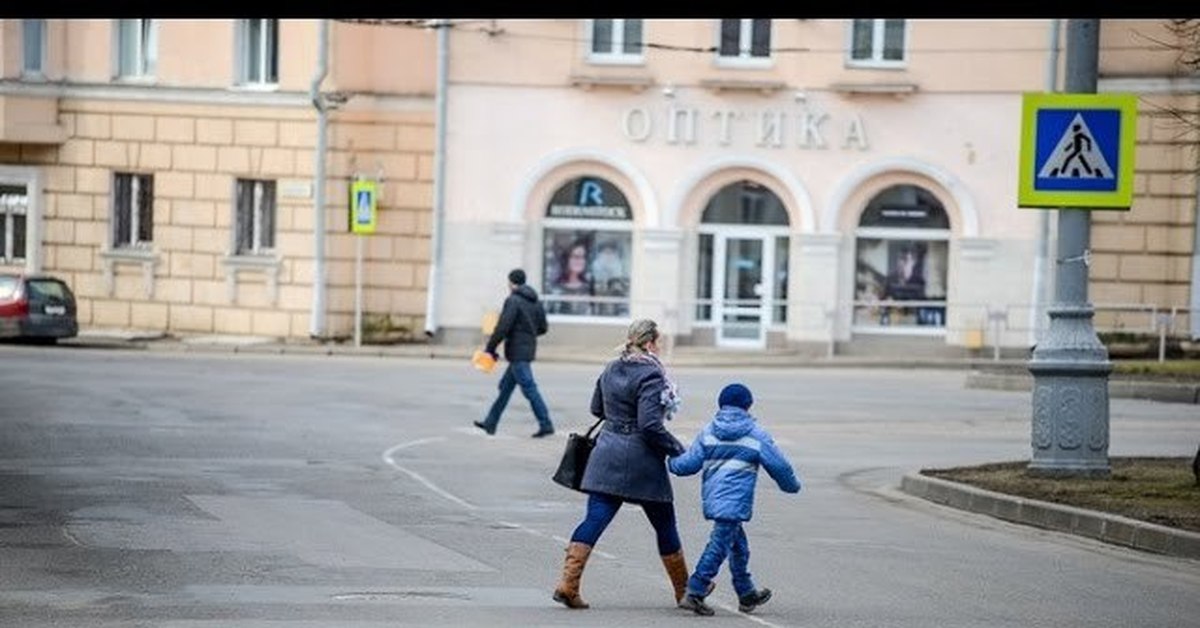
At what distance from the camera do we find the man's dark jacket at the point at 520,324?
28016 millimetres

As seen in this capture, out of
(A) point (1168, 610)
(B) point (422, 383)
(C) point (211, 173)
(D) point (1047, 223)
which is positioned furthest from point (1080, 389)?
(C) point (211, 173)

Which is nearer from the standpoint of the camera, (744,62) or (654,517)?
(654,517)

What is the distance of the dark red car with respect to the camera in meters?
46.0

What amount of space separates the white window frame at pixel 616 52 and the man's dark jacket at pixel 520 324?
19.7m

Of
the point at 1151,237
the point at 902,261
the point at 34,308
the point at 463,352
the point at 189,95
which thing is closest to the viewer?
the point at 1151,237

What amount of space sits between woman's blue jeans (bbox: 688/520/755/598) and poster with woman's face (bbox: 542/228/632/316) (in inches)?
1317

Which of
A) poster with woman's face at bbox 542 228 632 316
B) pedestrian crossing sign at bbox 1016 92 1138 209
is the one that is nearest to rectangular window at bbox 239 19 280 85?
poster with woman's face at bbox 542 228 632 316

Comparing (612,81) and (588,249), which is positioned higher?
(612,81)

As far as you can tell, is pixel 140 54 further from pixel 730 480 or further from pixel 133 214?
pixel 730 480

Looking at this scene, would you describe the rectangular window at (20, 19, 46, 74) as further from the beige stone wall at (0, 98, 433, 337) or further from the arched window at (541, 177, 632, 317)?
the arched window at (541, 177, 632, 317)

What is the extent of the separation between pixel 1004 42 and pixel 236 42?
47.0 feet

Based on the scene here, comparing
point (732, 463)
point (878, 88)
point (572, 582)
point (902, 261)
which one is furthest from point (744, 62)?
point (572, 582)

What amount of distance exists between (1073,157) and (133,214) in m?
30.2

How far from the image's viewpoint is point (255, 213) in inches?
1928
